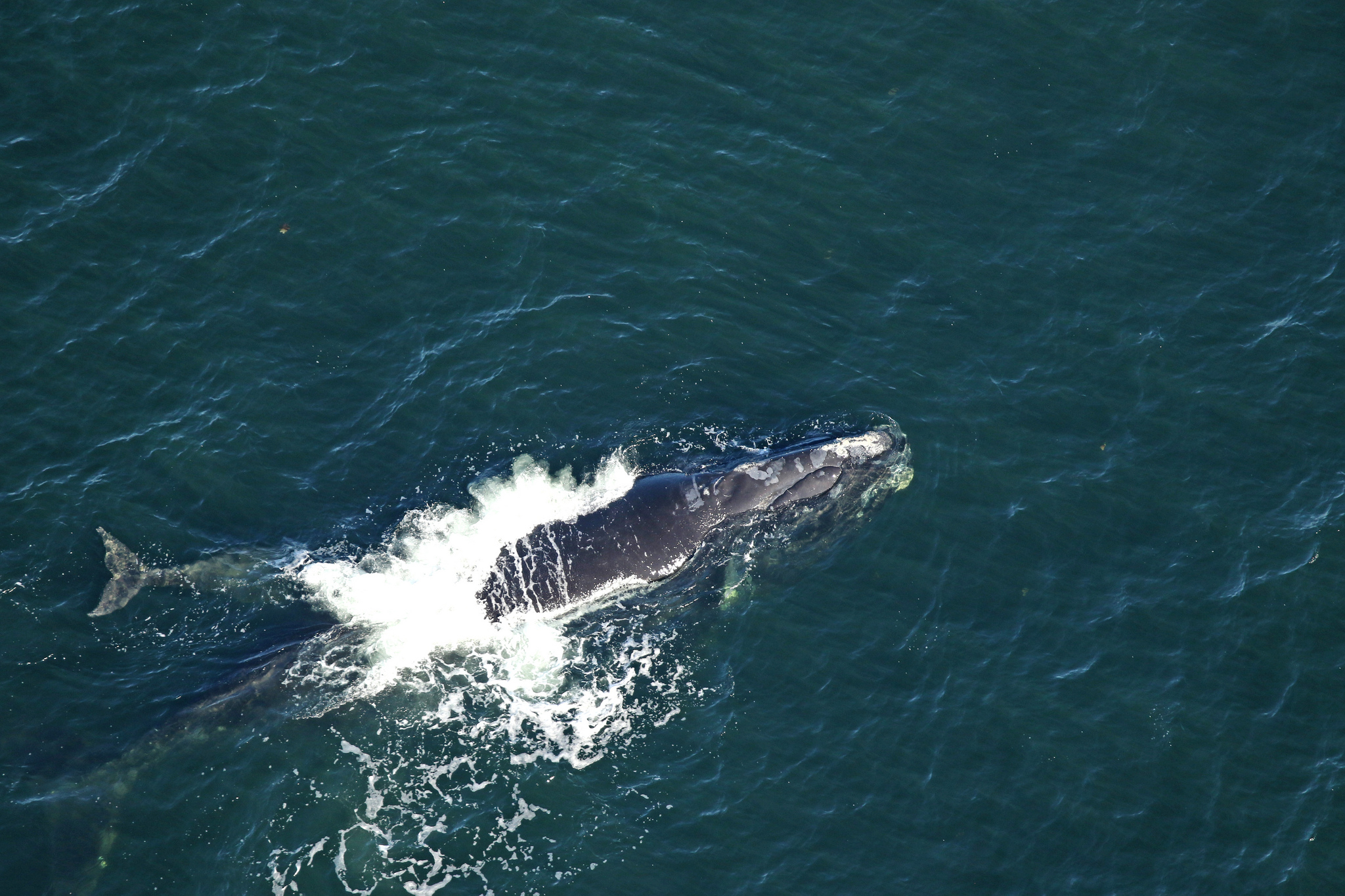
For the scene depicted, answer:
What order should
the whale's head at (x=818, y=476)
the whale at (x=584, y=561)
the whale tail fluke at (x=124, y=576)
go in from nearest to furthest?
the whale at (x=584, y=561), the whale tail fluke at (x=124, y=576), the whale's head at (x=818, y=476)

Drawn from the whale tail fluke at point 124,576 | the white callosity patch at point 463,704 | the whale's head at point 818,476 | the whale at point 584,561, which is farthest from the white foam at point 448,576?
the whale tail fluke at point 124,576

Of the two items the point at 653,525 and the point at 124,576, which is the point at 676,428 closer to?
the point at 653,525

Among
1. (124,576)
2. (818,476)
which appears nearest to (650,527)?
(818,476)

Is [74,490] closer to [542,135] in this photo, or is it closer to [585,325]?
[585,325]

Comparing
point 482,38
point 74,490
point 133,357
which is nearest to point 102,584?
point 74,490

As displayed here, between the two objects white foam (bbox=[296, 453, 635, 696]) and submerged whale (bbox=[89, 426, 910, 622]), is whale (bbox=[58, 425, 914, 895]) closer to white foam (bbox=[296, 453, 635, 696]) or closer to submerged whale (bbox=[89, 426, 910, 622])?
submerged whale (bbox=[89, 426, 910, 622])

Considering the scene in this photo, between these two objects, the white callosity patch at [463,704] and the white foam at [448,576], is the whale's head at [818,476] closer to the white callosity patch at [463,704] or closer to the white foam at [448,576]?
the white foam at [448,576]

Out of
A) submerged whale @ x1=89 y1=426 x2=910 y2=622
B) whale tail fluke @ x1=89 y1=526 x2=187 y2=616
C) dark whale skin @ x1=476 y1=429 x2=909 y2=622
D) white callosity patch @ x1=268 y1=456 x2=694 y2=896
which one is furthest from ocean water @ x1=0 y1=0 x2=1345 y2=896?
dark whale skin @ x1=476 y1=429 x2=909 y2=622

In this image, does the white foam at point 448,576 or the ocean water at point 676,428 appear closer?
the ocean water at point 676,428

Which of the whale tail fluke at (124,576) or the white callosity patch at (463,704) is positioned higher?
the whale tail fluke at (124,576)
